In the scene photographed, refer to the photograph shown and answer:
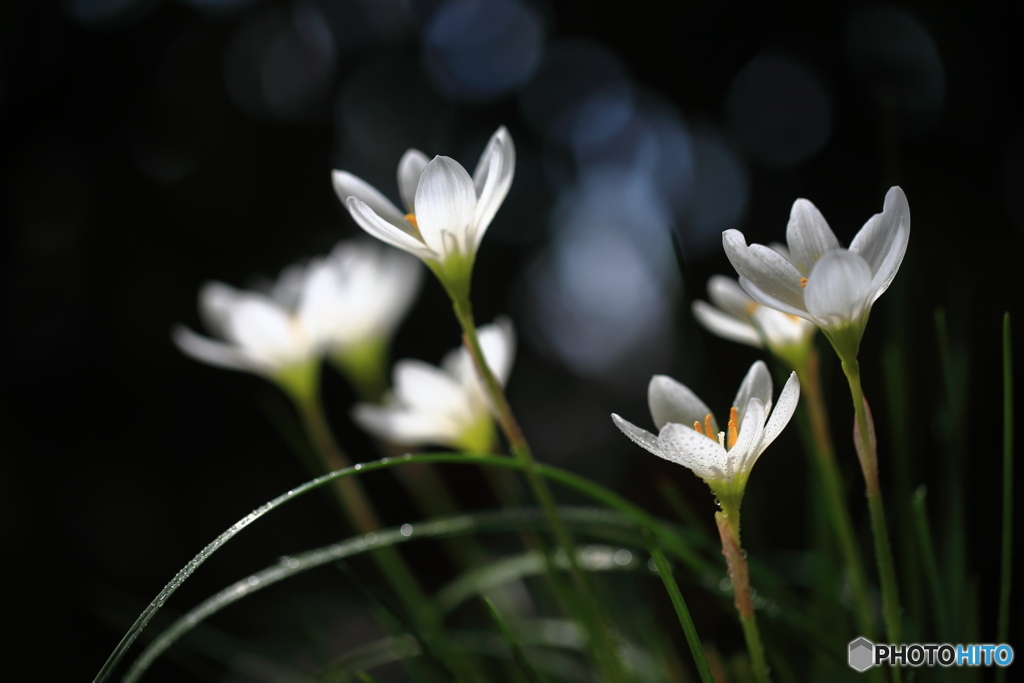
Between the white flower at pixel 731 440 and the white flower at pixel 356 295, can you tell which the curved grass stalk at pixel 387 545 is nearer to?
the white flower at pixel 731 440

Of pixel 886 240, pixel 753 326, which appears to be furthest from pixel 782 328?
pixel 886 240

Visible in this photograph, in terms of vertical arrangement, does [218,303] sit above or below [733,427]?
above

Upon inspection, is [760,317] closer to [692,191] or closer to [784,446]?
[784,446]

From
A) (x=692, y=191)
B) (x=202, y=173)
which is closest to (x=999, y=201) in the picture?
(x=692, y=191)

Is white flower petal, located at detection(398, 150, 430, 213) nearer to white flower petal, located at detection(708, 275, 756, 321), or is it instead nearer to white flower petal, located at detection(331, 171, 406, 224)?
white flower petal, located at detection(331, 171, 406, 224)

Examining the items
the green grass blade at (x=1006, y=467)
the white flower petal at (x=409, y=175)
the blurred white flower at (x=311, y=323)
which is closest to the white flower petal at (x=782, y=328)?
the green grass blade at (x=1006, y=467)

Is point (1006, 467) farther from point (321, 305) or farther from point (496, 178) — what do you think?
point (321, 305)
